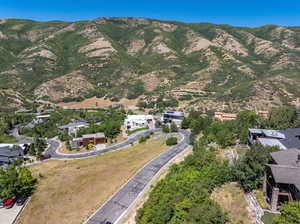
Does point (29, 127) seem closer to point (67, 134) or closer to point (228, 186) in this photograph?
point (67, 134)

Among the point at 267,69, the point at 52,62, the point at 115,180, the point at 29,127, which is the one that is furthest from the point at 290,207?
the point at 52,62

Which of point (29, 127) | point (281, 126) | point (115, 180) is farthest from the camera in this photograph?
point (29, 127)

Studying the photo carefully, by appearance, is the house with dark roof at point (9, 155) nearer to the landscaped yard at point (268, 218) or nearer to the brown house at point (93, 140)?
the brown house at point (93, 140)

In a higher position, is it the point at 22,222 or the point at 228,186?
the point at 228,186

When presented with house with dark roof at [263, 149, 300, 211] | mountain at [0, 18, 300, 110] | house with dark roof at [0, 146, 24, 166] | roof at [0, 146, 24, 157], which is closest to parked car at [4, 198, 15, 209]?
house with dark roof at [0, 146, 24, 166]

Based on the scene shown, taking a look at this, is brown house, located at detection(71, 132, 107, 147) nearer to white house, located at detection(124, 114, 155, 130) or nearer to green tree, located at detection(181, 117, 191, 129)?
white house, located at detection(124, 114, 155, 130)

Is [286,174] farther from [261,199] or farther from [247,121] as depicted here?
[247,121]
